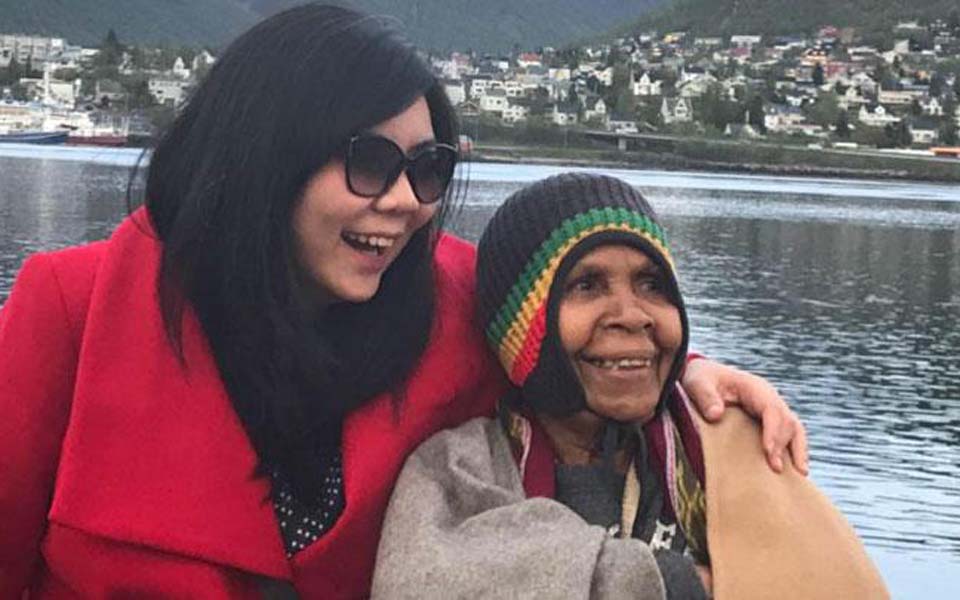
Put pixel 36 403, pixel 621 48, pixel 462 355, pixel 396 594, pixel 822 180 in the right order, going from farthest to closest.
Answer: pixel 621 48 < pixel 822 180 < pixel 462 355 < pixel 36 403 < pixel 396 594

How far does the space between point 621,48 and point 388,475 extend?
13829 centimetres

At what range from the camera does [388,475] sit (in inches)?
70.6

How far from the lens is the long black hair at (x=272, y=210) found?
5.87 ft

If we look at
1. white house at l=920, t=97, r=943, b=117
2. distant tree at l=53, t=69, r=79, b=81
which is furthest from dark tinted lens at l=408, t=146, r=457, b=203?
distant tree at l=53, t=69, r=79, b=81

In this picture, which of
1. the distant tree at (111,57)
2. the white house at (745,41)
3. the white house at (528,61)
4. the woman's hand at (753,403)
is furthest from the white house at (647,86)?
the woman's hand at (753,403)

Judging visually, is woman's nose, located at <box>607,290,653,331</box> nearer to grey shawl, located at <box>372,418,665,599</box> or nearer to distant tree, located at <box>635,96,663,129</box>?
grey shawl, located at <box>372,418,665,599</box>

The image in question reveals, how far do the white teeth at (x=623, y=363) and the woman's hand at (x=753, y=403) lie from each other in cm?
11

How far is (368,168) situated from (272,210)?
0.10 meters

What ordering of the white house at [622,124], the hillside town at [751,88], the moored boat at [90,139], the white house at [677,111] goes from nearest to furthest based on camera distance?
the moored boat at [90,139] → the white house at [622,124] → the hillside town at [751,88] → the white house at [677,111]

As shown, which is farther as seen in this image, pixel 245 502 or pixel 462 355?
pixel 462 355

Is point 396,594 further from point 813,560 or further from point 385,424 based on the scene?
point 813,560

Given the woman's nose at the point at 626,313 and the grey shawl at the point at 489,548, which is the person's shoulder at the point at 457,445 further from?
the woman's nose at the point at 626,313

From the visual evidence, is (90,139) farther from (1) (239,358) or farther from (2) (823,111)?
(1) (239,358)

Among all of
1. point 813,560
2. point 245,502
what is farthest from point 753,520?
point 245,502
